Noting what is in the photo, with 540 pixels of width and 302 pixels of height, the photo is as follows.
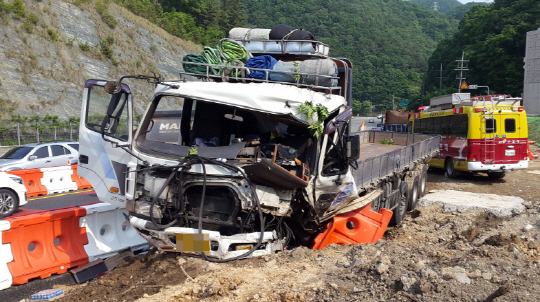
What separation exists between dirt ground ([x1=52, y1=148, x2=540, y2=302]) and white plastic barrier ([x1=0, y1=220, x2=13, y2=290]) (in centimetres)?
86

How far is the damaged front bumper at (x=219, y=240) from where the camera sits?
5.44 metres

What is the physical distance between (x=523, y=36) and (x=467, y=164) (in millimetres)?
55465

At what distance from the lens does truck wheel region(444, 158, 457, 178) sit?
1761 cm

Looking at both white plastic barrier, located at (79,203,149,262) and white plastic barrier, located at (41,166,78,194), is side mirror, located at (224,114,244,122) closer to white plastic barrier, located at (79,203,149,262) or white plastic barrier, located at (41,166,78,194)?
white plastic barrier, located at (79,203,149,262)

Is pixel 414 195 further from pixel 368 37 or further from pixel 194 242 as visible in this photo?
pixel 368 37

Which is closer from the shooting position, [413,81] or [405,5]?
[413,81]

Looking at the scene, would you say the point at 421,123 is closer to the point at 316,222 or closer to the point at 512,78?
the point at 316,222

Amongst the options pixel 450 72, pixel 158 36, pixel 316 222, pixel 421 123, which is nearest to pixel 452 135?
pixel 421 123

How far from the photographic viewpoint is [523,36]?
62.5 m

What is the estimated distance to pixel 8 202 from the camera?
10531 millimetres

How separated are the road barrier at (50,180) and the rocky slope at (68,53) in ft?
54.8

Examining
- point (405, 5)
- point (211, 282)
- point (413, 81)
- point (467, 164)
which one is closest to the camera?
point (211, 282)

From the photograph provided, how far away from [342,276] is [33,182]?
1146 cm

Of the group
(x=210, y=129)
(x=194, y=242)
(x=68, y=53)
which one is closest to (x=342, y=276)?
(x=194, y=242)
